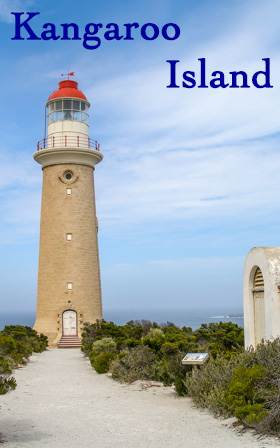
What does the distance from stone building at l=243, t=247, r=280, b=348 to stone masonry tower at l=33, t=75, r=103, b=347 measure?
721 inches

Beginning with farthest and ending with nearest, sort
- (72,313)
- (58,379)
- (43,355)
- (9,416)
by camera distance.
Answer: (72,313) → (43,355) → (58,379) → (9,416)

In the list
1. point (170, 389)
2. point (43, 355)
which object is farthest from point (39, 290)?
point (170, 389)

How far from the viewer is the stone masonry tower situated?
1182 inches

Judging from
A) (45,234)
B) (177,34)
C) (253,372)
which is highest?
(177,34)

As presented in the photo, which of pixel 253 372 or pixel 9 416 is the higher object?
pixel 253 372

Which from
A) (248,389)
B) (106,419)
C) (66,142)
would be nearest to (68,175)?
(66,142)

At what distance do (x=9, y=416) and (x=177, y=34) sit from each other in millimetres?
10543

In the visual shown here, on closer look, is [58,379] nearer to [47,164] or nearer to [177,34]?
[177,34]

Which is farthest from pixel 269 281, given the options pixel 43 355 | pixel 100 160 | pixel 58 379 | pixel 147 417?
pixel 100 160

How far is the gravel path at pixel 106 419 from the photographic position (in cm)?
846

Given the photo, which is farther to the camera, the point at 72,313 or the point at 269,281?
the point at 72,313

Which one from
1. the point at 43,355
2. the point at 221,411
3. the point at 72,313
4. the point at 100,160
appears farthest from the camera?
the point at 100,160

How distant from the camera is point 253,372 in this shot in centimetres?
907

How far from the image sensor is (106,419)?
10.4 m
